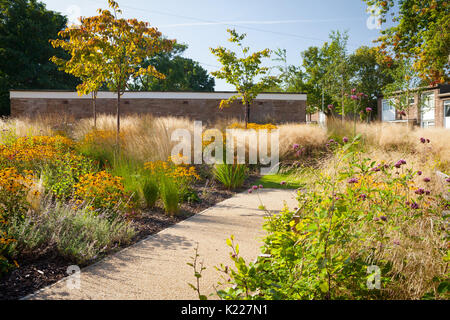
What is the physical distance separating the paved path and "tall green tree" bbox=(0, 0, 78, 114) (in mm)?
26815

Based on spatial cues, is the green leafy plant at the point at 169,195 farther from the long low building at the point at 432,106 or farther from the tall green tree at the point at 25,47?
the tall green tree at the point at 25,47

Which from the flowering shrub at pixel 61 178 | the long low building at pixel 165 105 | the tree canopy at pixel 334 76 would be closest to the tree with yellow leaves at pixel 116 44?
the flowering shrub at pixel 61 178

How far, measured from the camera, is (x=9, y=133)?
822 centimetres

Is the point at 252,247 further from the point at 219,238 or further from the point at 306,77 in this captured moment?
the point at 306,77

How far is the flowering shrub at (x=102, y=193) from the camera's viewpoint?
4293mm

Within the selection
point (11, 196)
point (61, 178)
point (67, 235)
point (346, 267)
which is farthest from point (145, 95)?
point (346, 267)

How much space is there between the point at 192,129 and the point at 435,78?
10168 millimetres

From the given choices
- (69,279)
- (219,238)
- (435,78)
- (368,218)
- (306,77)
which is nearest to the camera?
(368,218)

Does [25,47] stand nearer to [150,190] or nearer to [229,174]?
[229,174]

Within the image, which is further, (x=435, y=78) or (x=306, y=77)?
(x=306, y=77)

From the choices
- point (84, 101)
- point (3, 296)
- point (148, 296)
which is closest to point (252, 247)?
point (148, 296)

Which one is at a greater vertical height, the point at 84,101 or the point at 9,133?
the point at 84,101

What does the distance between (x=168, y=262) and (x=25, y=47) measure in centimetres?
3029

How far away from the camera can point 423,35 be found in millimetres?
12875
